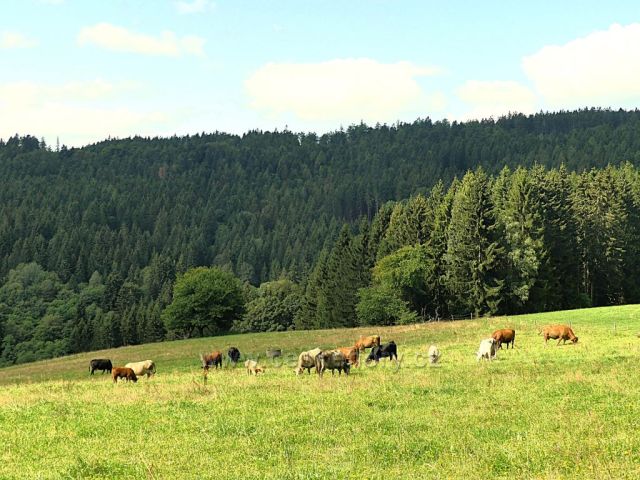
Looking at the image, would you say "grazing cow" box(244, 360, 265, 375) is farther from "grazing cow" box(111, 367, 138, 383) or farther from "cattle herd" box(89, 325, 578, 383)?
"grazing cow" box(111, 367, 138, 383)

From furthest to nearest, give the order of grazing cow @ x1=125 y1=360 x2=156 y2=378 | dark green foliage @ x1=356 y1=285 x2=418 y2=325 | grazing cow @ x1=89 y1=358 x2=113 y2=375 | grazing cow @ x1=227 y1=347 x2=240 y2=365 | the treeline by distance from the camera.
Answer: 1. dark green foliage @ x1=356 y1=285 x2=418 y2=325
2. the treeline
3. grazing cow @ x1=89 y1=358 x2=113 y2=375
4. grazing cow @ x1=227 y1=347 x2=240 y2=365
5. grazing cow @ x1=125 y1=360 x2=156 y2=378

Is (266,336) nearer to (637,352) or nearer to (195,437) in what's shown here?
(637,352)

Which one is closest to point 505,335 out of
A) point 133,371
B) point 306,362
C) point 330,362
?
point 330,362

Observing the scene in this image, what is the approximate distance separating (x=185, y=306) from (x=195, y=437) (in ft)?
252

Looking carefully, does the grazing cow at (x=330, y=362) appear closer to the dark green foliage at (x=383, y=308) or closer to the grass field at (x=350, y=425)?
the grass field at (x=350, y=425)

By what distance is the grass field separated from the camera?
535 inches

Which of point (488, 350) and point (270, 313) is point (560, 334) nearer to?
point (488, 350)

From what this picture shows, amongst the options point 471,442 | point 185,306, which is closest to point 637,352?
point 471,442

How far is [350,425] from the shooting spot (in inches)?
681

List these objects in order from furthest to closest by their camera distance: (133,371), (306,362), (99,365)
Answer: (99,365), (133,371), (306,362)

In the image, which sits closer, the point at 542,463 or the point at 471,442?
the point at 542,463

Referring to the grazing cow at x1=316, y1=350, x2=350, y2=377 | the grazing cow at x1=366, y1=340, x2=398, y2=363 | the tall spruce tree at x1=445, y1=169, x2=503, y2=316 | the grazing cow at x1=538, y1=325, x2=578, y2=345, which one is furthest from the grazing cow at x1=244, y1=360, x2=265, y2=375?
the tall spruce tree at x1=445, y1=169, x2=503, y2=316

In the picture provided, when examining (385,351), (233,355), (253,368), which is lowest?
(233,355)

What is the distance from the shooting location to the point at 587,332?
4250 centimetres
